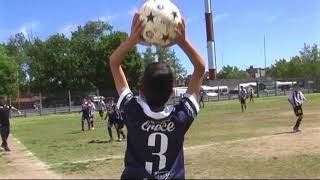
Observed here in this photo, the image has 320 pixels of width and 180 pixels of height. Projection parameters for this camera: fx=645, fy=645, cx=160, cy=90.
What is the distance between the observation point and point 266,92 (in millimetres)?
92812

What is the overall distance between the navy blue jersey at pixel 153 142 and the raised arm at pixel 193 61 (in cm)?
37

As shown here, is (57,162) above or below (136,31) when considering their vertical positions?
below

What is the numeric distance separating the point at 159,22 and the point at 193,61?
37 cm

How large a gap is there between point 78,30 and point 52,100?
2056 inches

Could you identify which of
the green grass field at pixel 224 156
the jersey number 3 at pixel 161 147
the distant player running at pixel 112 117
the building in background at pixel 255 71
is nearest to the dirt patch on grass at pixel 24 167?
the green grass field at pixel 224 156

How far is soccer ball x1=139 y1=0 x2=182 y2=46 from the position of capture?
4.50 metres

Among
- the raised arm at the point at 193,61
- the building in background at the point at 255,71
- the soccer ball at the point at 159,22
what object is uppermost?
the building in background at the point at 255,71

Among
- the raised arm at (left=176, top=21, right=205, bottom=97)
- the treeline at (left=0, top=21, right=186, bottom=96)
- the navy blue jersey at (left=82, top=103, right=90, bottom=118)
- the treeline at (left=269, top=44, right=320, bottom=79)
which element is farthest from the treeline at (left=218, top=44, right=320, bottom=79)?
the raised arm at (left=176, top=21, right=205, bottom=97)

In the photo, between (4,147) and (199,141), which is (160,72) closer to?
(199,141)

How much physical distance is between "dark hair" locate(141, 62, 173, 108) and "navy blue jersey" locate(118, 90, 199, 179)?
7 centimetres

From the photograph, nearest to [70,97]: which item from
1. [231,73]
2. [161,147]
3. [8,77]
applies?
[8,77]

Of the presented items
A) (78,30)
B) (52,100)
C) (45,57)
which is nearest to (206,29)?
(52,100)

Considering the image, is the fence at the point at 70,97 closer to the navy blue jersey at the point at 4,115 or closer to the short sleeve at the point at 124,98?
the navy blue jersey at the point at 4,115

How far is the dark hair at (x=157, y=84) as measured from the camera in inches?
162
